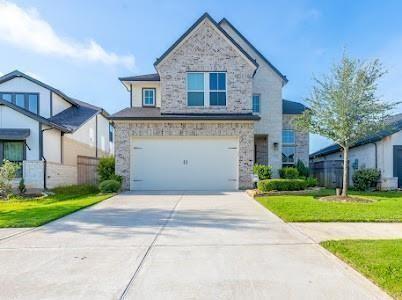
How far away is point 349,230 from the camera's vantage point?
704 centimetres

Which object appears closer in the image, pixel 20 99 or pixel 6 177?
pixel 6 177

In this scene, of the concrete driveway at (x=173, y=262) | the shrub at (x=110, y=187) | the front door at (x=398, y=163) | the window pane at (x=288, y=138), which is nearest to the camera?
the concrete driveway at (x=173, y=262)

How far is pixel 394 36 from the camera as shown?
46.5 ft

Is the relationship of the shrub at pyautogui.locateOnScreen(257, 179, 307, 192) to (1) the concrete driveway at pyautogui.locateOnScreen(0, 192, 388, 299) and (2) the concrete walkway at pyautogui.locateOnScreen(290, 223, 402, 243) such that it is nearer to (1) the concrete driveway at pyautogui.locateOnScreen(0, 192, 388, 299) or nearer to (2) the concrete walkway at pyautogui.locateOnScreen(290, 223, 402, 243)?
(1) the concrete driveway at pyautogui.locateOnScreen(0, 192, 388, 299)

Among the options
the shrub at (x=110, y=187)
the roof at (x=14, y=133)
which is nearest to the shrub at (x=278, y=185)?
the shrub at (x=110, y=187)

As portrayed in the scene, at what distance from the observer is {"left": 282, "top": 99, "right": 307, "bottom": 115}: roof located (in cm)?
2134

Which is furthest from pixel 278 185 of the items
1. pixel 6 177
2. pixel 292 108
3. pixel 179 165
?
pixel 6 177

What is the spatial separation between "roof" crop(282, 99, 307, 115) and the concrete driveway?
14286 millimetres

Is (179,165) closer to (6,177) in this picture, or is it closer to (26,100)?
(6,177)

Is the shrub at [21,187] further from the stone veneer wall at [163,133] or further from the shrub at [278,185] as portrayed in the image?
the shrub at [278,185]

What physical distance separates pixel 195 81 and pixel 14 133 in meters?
9.56

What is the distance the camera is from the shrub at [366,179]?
15.9 m

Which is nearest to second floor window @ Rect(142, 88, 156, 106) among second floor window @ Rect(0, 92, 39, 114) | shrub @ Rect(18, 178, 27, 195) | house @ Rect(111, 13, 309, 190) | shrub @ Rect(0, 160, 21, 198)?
house @ Rect(111, 13, 309, 190)

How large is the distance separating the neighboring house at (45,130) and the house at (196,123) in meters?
3.98
